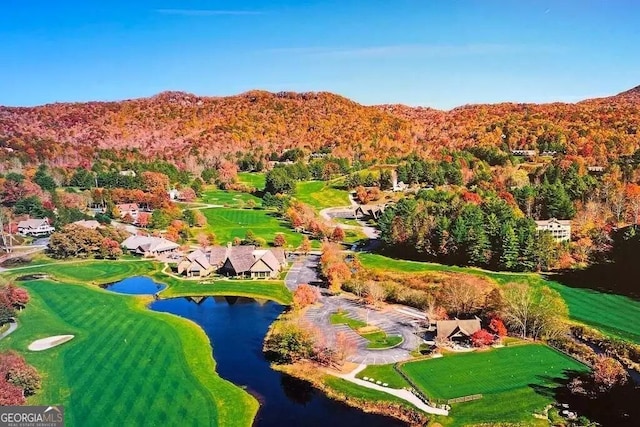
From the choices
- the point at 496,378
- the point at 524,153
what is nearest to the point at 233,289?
the point at 496,378

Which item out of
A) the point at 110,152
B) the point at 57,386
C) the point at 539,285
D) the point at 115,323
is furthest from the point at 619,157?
the point at 110,152

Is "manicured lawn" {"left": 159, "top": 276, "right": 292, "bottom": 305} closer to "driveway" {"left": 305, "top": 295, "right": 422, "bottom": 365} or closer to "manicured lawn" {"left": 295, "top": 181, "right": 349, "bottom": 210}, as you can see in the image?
"driveway" {"left": 305, "top": 295, "right": 422, "bottom": 365}

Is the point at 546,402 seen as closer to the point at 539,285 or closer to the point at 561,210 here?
the point at 539,285

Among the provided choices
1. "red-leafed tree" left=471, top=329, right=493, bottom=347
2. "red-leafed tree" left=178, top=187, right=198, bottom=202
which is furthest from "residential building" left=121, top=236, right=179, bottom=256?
"red-leafed tree" left=471, top=329, right=493, bottom=347

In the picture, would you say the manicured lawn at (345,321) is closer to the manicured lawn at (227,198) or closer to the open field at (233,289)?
the open field at (233,289)

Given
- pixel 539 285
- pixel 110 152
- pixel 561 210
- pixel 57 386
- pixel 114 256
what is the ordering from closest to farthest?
pixel 57 386
pixel 539 285
pixel 114 256
pixel 561 210
pixel 110 152

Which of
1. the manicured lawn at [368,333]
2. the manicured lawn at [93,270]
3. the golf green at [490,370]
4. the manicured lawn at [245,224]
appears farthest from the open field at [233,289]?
the golf green at [490,370]
